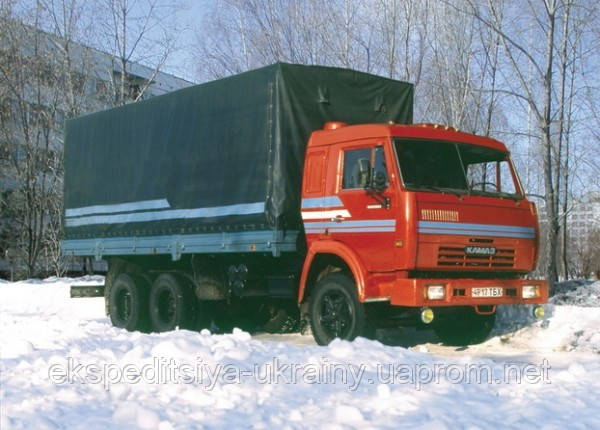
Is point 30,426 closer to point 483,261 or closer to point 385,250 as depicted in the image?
point 385,250

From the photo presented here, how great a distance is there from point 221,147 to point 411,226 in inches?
145

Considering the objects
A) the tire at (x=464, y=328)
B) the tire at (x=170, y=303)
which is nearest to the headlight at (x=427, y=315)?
the tire at (x=464, y=328)

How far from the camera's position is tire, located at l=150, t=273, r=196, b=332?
11734 millimetres

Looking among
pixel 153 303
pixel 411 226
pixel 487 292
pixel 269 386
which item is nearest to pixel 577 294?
pixel 487 292

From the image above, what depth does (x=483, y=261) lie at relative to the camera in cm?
906

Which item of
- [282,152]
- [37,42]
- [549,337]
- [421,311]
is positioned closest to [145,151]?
[282,152]

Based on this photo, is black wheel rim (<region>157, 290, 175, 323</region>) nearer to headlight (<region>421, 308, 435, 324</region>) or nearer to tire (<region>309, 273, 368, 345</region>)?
tire (<region>309, 273, 368, 345</region>)

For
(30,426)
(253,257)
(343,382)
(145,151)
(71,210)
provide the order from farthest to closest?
(71,210) < (145,151) < (253,257) < (343,382) < (30,426)

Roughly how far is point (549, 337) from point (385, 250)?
325cm

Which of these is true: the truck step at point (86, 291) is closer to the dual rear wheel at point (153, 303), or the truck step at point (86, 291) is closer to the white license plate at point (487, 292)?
the dual rear wheel at point (153, 303)

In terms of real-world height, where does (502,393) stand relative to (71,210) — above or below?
below

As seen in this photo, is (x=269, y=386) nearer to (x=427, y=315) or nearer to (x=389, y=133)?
(x=427, y=315)

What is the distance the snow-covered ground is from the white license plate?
830 mm

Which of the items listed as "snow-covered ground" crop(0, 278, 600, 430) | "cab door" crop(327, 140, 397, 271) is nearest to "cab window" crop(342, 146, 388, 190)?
"cab door" crop(327, 140, 397, 271)
